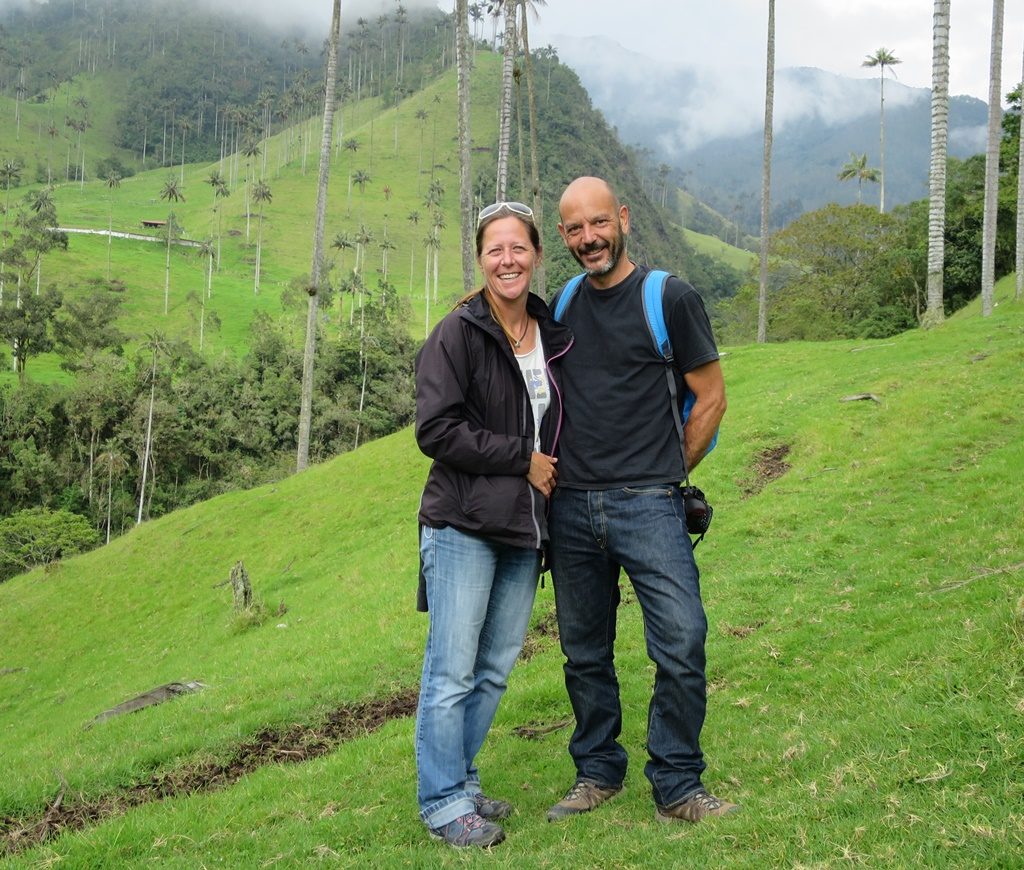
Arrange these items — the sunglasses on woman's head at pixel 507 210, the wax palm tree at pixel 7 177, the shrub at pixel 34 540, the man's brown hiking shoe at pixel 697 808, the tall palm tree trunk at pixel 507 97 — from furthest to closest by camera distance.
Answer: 1. the wax palm tree at pixel 7 177
2. the shrub at pixel 34 540
3. the tall palm tree trunk at pixel 507 97
4. the sunglasses on woman's head at pixel 507 210
5. the man's brown hiking shoe at pixel 697 808

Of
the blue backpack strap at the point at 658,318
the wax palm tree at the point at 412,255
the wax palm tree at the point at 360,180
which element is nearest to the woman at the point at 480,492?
the blue backpack strap at the point at 658,318

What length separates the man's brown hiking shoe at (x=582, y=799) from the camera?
5.14 m

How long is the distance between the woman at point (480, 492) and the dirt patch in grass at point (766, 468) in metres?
11.5

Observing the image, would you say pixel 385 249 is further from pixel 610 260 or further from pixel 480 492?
pixel 480 492

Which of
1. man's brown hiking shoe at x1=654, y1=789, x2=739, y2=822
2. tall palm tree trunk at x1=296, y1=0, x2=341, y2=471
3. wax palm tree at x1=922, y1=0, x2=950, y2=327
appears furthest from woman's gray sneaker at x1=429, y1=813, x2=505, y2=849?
tall palm tree trunk at x1=296, y1=0, x2=341, y2=471

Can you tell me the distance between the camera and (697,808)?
4656 mm

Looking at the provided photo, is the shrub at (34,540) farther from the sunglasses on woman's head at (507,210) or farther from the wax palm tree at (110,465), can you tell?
the sunglasses on woman's head at (507,210)

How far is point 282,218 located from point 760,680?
14776 cm

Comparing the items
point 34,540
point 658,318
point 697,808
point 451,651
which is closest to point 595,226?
point 658,318

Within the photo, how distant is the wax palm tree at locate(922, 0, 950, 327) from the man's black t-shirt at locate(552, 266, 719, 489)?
23283 millimetres

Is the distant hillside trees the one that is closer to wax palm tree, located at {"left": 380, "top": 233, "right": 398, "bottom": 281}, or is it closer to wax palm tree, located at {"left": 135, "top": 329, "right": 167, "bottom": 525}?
wax palm tree, located at {"left": 135, "top": 329, "right": 167, "bottom": 525}

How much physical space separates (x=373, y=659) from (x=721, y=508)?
670cm

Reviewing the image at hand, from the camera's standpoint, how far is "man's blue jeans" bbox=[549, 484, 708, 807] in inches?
190

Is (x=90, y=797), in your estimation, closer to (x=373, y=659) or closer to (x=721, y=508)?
(x=373, y=659)
